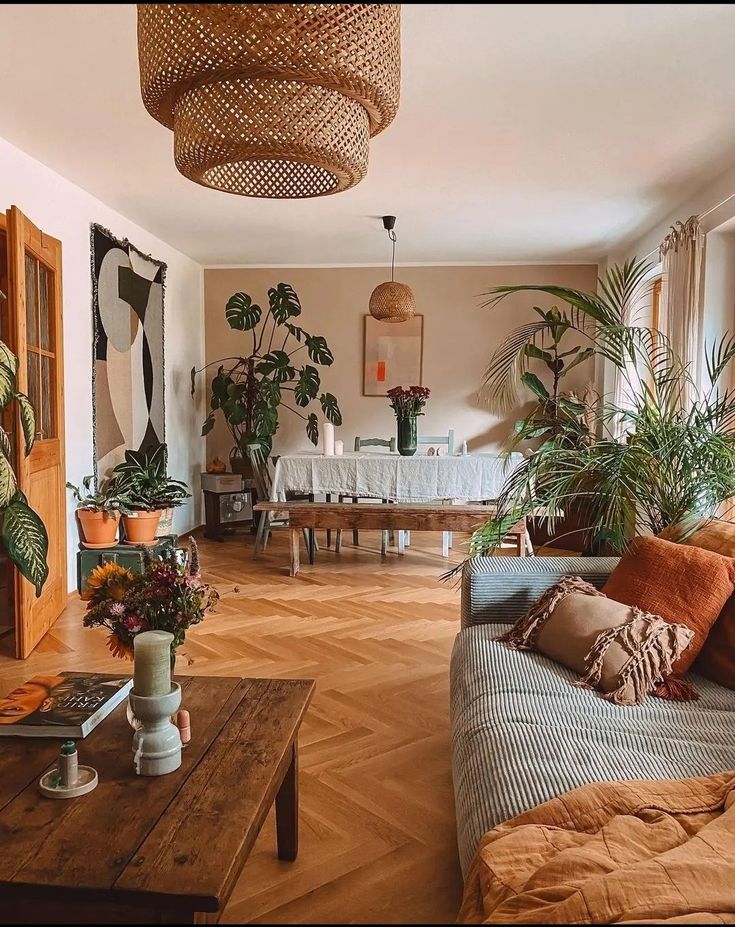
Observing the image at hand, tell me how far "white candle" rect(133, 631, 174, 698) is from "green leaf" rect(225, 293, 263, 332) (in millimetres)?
5554

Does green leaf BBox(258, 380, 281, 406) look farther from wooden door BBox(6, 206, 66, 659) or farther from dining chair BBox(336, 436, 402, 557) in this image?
wooden door BBox(6, 206, 66, 659)

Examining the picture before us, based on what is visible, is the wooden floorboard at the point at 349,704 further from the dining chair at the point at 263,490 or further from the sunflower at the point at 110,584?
the sunflower at the point at 110,584

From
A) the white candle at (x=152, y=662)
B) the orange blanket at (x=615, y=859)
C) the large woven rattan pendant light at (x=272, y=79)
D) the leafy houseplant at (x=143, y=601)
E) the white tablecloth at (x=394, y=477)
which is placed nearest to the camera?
the orange blanket at (x=615, y=859)

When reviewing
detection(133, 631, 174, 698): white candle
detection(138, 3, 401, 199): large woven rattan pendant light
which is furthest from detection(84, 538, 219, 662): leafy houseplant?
detection(138, 3, 401, 199): large woven rattan pendant light

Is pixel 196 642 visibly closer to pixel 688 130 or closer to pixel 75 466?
pixel 75 466

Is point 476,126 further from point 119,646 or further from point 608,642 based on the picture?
point 119,646

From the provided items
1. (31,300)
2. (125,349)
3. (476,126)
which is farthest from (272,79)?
(125,349)

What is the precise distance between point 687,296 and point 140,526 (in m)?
3.77

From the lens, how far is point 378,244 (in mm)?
6707

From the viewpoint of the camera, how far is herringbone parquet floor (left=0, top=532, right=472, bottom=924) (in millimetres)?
1913

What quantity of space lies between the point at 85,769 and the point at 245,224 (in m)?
4.99

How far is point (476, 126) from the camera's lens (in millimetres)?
3750

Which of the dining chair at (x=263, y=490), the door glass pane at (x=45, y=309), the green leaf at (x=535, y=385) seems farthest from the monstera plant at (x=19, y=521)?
the green leaf at (x=535, y=385)

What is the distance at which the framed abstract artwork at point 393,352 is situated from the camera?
300 inches
